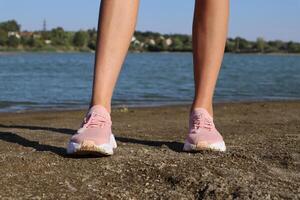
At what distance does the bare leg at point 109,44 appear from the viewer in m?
2.44

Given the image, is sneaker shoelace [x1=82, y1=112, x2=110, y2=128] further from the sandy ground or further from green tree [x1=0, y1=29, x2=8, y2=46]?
green tree [x1=0, y1=29, x2=8, y2=46]

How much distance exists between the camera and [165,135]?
3.39 m

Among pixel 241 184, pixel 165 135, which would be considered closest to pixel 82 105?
pixel 165 135

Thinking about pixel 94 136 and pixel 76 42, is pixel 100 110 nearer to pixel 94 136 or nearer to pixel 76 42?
pixel 94 136

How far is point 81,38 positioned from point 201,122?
264 ft

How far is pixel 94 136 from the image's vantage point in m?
2.31

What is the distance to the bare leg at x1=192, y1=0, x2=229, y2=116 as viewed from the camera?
2662 millimetres

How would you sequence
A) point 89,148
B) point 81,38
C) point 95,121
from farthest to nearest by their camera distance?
1. point 81,38
2. point 95,121
3. point 89,148

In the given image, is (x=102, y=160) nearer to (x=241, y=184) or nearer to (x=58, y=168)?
Answer: (x=58, y=168)

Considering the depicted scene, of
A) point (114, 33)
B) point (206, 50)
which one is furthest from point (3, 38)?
point (114, 33)

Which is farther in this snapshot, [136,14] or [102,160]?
[136,14]

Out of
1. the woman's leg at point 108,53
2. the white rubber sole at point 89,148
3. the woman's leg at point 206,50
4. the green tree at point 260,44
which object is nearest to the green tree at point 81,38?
the green tree at point 260,44

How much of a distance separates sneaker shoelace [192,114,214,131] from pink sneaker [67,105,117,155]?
0.42m

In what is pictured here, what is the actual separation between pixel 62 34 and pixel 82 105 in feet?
255
